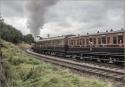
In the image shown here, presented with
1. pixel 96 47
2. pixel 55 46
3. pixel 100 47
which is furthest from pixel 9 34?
pixel 100 47

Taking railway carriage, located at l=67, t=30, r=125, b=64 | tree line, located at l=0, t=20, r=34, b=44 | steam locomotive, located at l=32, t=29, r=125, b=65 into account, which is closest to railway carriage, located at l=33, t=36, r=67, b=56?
steam locomotive, located at l=32, t=29, r=125, b=65

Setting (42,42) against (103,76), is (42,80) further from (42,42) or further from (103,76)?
(42,42)

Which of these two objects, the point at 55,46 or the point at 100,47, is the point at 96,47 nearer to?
the point at 100,47

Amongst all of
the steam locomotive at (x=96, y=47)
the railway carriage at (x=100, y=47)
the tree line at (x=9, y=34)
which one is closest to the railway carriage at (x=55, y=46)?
the steam locomotive at (x=96, y=47)

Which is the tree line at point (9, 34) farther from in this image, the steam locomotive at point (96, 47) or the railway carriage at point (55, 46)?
the steam locomotive at point (96, 47)

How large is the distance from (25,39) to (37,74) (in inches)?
3263

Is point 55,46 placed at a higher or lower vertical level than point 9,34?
lower

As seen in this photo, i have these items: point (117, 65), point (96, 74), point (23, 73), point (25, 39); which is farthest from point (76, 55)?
point (25, 39)

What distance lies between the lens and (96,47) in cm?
2556

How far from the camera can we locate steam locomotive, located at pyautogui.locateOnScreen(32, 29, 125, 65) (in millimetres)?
21516

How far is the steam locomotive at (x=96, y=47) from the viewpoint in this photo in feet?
70.6

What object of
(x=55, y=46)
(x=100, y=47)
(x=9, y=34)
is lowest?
(x=100, y=47)

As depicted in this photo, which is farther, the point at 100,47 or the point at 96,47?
the point at 96,47

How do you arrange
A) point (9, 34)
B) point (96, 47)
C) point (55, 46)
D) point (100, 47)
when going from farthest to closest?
point (9, 34)
point (55, 46)
point (96, 47)
point (100, 47)
